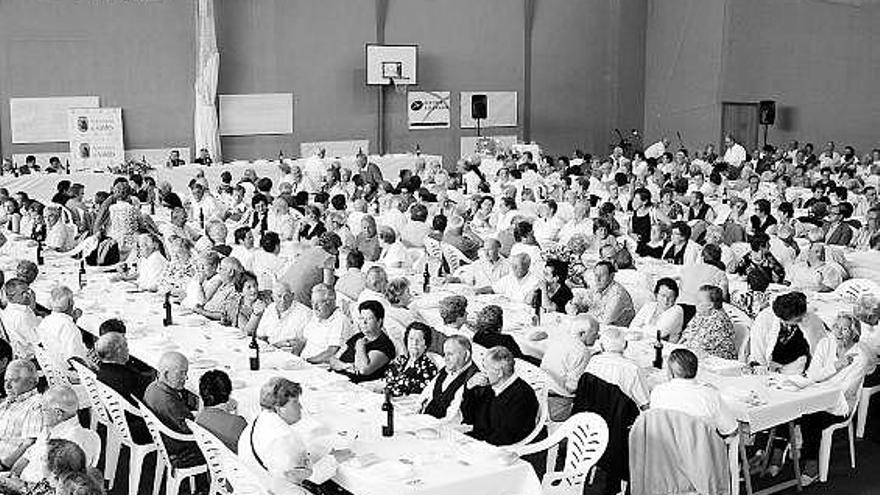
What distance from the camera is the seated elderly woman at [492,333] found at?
7570 mm

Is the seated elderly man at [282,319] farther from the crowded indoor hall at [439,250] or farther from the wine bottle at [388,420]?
the wine bottle at [388,420]

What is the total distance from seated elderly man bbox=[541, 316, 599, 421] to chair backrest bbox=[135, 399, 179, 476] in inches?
94.0

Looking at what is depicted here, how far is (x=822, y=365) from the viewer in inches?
286

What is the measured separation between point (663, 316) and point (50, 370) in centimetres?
439

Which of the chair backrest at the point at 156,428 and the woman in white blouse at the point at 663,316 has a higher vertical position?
the woman in white blouse at the point at 663,316

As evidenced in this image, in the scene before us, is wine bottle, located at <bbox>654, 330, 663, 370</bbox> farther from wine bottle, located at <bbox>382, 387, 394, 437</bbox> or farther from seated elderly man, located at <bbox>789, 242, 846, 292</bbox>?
seated elderly man, located at <bbox>789, 242, 846, 292</bbox>

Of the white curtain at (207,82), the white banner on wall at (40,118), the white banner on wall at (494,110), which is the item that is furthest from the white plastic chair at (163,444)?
the white banner on wall at (494,110)

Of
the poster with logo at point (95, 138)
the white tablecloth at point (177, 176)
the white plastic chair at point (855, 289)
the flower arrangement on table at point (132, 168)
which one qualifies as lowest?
the white plastic chair at point (855, 289)

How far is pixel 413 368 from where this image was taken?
7102 mm

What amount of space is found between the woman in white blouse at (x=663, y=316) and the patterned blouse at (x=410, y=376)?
1.88m

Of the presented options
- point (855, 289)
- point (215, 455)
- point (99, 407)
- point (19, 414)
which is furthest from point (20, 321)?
point (855, 289)

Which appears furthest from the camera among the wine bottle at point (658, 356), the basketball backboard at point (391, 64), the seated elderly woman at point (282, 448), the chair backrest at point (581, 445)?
the basketball backboard at point (391, 64)

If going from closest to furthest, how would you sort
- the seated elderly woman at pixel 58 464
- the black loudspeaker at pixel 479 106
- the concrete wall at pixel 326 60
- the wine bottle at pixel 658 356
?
1. the seated elderly woman at pixel 58 464
2. the wine bottle at pixel 658 356
3. the concrete wall at pixel 326 60
4. the black loudspeaker at pixel 479 106

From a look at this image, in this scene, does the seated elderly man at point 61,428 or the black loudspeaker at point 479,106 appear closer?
the seated elderly man at point 61,428
